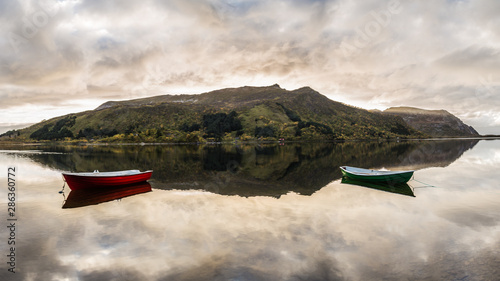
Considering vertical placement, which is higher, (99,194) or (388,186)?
(99,194)

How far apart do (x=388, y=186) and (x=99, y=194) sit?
115 ft

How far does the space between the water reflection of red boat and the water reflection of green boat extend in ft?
89.9

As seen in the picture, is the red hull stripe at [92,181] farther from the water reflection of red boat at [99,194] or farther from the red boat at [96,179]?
the water reflection of red boat at [99,194]

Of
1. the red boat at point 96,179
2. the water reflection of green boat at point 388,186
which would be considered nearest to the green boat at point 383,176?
the water reflection of green boat at point 388,186

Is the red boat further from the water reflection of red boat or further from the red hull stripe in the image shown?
the water reflection of red boat

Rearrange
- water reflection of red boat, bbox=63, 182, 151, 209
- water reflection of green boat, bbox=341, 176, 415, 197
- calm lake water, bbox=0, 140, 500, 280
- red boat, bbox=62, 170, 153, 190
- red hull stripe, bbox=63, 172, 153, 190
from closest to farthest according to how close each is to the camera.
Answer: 1. calm lake water, bbox=0, 140, 500, 280
2. water reflection of red boat, bbox=63, 182, 151, 209
3. red boat, bbox=62, 170, 153, 190
4. red hull stripe, bbox=63, 172, 153, 190
5. water reflection of green boat, bbox=341, 176, 415, 197

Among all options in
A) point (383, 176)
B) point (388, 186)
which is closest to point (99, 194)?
point (383, 176)

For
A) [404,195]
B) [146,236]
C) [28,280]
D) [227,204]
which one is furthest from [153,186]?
[404,195]

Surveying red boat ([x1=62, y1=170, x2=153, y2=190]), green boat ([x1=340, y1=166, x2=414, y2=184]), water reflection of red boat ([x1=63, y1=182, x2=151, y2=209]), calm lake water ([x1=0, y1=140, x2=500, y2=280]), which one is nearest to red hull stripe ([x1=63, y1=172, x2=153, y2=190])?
red boat ([x1=62, y1=170, x2=153, y2=190])

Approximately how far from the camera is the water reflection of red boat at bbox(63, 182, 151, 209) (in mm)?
25625

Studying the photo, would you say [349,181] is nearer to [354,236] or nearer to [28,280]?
[354,236]

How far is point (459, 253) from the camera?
552 inches

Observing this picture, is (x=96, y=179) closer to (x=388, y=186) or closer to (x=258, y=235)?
(x=258, y=235)

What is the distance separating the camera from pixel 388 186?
33.7m
